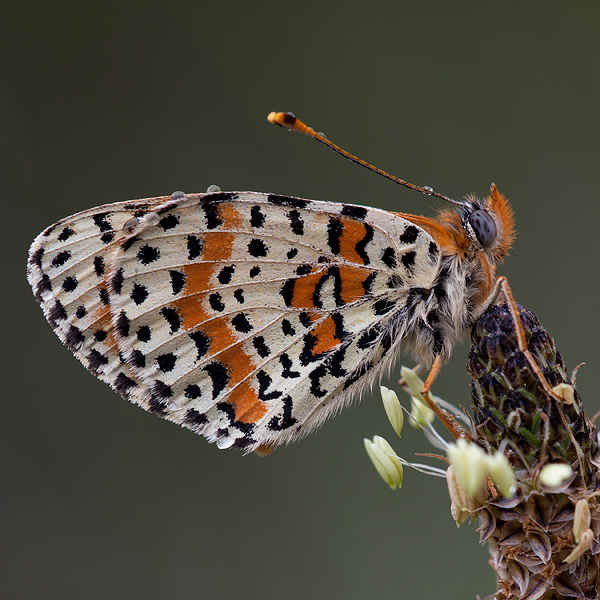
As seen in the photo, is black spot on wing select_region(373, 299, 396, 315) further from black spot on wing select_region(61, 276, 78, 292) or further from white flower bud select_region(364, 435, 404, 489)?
black spot on wing select_region(61, 276, 78, 292)

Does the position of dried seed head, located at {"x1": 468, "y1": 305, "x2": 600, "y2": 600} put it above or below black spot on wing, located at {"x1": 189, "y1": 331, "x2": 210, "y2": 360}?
below

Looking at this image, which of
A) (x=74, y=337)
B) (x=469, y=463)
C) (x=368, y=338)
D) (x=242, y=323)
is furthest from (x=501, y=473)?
(x=74, y=337)

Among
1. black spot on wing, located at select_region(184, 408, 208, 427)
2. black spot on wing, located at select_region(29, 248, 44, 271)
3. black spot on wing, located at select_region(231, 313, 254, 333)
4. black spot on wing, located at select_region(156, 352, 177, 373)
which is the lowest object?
black spot on wing, located at select_region(184, 408, 208, 427)

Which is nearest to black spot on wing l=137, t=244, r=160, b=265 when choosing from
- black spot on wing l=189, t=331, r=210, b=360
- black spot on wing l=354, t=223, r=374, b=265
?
black spot on wing l=189, t=331, r=210, b=360

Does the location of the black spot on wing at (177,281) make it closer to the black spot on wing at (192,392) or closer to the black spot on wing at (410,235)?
the black spot on wing at (192,392)

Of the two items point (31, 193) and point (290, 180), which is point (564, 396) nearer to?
point (290, 180)

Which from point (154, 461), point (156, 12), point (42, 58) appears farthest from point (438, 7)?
point (154, 461)

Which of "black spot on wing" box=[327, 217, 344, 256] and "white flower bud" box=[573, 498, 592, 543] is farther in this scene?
"black spot on wing" box=[327, 217, 344, 256]

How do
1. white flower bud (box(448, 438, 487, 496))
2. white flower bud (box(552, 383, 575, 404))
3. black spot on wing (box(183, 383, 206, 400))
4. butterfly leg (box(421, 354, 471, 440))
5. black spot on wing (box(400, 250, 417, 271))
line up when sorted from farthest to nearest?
black spot on wing (box(183, 383, 206, 400))
black spot on wing (box(400, 250, 417, 271))
butterfly leg (box(421, 354, 471, 440))
white flower bud (box(552, 383, 575, 404))
white flower bud (box(448, 438, 487, 496))
